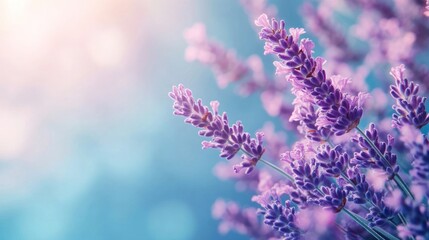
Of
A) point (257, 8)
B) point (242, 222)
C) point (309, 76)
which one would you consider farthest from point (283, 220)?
point (257, 8)

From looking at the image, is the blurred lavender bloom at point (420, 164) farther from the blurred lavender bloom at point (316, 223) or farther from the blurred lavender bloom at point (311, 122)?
the blurred lavender bloom at point (311, 122)

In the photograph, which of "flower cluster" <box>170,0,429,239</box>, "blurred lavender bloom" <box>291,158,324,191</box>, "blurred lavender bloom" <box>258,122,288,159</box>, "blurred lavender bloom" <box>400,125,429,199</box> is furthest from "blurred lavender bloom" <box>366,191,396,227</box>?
"blurred lavender bloom" <box>258,122,288,159</box>

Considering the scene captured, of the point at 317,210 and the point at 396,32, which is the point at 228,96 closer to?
the point at 396,32

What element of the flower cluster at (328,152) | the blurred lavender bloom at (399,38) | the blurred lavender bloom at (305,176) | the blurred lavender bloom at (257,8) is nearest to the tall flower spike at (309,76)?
the flower cluster at (328,152)

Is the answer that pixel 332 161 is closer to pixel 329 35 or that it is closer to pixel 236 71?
pixel 236 71

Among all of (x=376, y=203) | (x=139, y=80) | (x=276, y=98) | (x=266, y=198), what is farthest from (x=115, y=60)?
(x=376, y=203)

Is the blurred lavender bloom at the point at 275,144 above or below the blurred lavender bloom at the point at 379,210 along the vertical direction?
above
